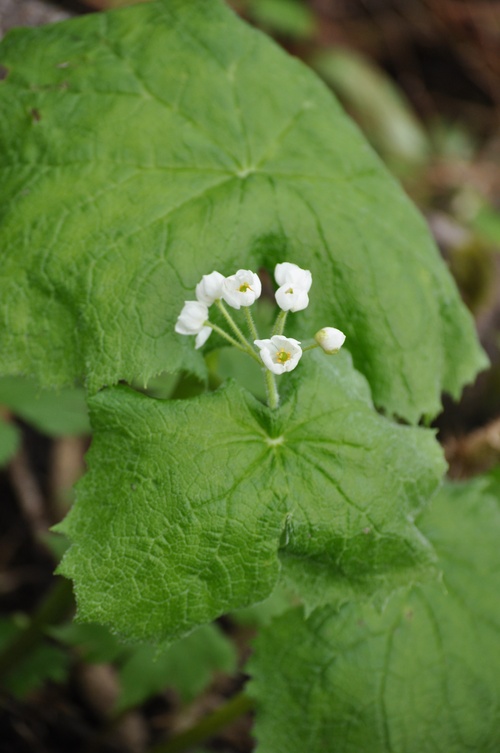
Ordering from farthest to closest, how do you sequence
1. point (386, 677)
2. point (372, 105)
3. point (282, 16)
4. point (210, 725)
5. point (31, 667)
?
point (372, 105) → point (282, 16) → point (31, 667) → point (210, 725) → point (386, 677)

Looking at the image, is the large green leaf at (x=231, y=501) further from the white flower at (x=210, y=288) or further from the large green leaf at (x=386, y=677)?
the large green leaf at (x=386, y=677)

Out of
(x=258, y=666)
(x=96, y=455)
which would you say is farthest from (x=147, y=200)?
(x=258, y=666)

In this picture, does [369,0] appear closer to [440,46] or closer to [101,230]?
[440,46]

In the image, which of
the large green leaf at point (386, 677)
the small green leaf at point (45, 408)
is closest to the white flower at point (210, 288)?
the large green leaf at point (386, 677)

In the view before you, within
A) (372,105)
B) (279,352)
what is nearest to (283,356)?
(279,352)

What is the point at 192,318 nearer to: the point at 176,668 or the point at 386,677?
the point at 386,677

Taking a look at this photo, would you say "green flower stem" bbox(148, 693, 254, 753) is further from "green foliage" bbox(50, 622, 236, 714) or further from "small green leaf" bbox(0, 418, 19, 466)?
"small green leaf" bbox(0, 418, 19, 466)
